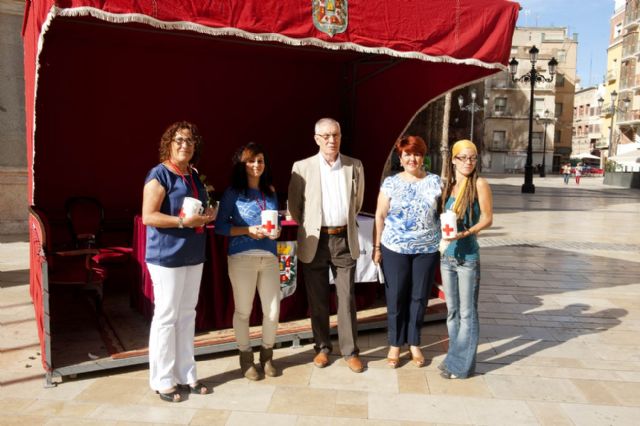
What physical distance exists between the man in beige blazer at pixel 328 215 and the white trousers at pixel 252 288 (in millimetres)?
363

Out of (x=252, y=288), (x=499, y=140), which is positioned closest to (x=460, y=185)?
(x=252, y=288)

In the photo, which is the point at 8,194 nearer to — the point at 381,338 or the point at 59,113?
the point at 59,113

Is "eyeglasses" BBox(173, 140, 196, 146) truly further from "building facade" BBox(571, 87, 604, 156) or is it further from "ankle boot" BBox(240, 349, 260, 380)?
"building facade" BBox(571, 87, 604, 156)

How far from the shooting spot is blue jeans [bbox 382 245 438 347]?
4484 millimetres

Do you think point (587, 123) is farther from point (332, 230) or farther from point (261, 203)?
point (261, 203)

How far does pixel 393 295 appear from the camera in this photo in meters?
4.57

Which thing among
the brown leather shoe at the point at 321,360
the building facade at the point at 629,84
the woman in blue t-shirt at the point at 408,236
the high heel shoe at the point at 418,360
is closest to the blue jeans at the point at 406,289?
the woman in blue t-shirt at the point at 408,236

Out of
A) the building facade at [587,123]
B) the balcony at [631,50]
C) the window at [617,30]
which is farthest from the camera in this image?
the building facade at [587,123]

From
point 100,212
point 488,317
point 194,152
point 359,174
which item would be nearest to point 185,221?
point 194,152

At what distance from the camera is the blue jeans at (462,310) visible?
4.29 m

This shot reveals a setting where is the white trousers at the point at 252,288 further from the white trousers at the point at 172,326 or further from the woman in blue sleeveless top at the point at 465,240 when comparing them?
the woman in blue sleeveless top at the point at 465,240

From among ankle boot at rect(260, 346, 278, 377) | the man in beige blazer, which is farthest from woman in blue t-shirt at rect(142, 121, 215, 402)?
the man in beige blazer

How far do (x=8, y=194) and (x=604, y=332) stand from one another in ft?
34.8

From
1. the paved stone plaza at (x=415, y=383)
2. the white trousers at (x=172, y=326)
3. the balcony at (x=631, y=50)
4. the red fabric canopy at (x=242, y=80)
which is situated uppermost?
the balcony at (x=631, y=50)
